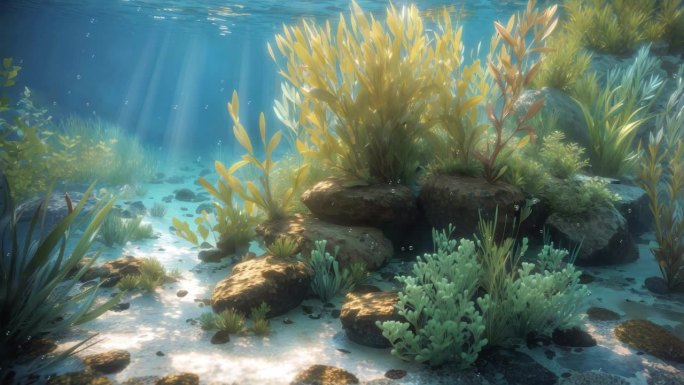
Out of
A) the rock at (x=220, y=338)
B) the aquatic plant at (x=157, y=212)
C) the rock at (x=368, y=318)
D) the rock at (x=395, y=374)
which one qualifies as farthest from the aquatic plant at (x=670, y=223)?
the aquatic plant at (x=157, y=212)

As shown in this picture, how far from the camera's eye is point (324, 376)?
3.02 meters

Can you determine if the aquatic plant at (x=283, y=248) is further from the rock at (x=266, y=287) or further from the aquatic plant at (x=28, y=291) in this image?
the aquatic plant at (x=28, y=291)

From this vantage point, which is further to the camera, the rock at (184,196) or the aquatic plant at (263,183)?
the rock at (184,196)

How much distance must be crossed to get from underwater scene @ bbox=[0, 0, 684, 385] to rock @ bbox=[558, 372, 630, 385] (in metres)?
0.02

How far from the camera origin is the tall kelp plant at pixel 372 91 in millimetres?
5195

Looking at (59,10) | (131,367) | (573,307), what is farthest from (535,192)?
(59,10)

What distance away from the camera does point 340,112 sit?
5406 millimetres

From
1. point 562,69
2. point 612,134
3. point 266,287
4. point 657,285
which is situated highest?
point 562,69

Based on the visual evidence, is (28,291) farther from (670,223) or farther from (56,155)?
(56,155)

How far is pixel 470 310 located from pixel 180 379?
7.59 feet

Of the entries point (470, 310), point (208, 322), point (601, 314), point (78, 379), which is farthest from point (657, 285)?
point (78, 379)

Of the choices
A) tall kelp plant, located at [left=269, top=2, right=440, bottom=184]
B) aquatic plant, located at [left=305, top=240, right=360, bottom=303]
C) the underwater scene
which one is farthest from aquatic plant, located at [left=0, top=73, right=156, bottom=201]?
tall kelp plant, located at [left=269, top=2, right=440, bottom=184]

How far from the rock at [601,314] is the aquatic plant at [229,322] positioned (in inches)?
139

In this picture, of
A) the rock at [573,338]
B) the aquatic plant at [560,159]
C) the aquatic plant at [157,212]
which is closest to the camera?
the rock at [573,338]
